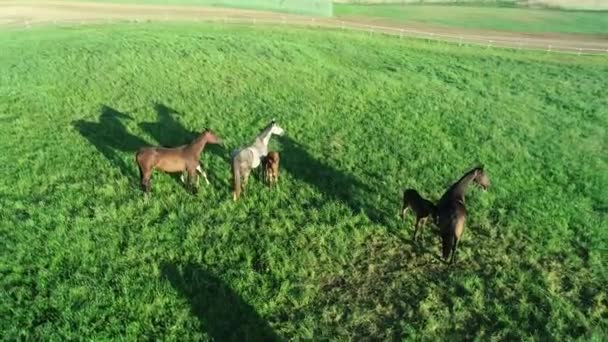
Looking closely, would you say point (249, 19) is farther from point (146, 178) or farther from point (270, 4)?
point (146, 178)

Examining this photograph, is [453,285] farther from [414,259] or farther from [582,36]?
[582,36]

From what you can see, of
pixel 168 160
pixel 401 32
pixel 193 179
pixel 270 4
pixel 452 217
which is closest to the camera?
pixel 452 217

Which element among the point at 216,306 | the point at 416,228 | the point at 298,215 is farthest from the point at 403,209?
the point at 216,306

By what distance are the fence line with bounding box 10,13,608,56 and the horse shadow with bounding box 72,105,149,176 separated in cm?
2754

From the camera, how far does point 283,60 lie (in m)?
25.1

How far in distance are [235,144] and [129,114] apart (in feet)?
16.5

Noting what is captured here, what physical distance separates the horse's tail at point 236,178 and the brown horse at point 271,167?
931 millimetres

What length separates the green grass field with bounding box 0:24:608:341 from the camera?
314 inches

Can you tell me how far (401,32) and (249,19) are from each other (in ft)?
50.3

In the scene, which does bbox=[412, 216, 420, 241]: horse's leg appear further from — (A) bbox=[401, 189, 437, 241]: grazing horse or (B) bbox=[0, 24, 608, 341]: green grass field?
(B) bbox=[0, 24, 608, 341]: green grass field

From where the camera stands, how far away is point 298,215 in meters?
10.8

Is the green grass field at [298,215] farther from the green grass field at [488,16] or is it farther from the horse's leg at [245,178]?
the green grass field at [488,16]

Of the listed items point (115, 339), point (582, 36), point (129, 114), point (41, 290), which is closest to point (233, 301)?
point (115, 339)

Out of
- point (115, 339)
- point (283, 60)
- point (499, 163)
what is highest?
point (283, 60)
